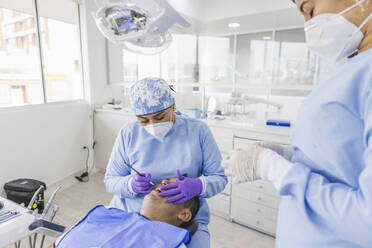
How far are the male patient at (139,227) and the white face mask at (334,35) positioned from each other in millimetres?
814

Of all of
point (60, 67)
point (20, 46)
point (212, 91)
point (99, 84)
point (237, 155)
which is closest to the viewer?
point (237, 155)

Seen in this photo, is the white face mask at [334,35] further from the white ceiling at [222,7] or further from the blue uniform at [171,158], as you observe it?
the white ceiling at [222,7]

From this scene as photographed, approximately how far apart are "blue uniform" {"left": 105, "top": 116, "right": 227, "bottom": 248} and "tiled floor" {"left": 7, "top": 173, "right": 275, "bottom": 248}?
91 cm

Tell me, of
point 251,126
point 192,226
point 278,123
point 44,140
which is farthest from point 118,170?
point 44,140

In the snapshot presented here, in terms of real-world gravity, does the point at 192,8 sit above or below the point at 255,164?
above

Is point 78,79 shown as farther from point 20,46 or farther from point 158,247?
point 158,247

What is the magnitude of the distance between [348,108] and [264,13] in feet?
11.3

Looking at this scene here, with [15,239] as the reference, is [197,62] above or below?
above

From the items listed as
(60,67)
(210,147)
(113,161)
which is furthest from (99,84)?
(210,147)

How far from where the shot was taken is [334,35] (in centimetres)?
61

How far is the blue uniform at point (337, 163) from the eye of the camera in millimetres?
475

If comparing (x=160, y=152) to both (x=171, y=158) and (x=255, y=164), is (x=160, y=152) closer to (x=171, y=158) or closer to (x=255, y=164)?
(x=171, y=158)

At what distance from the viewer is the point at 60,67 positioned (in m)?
2.94

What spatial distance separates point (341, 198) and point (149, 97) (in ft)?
2.88
